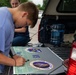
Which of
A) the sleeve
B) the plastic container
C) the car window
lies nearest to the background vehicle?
the car window

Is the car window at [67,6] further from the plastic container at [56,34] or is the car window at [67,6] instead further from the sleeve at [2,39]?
the sleeve at [2,39]

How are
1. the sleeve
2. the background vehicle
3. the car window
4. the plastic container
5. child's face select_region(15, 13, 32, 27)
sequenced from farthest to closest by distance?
1. the car window
2. the background vehicle
3. the plastic container
4. child's face select_region(15, 13, 32, 27)
5. the sleeve

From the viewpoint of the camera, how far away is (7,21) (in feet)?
8.52

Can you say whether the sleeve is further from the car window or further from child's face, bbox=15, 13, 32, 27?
the car window

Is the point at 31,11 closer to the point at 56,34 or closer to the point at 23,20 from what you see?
the point at 23,20

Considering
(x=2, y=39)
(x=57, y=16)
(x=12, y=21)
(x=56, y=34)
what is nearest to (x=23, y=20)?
(x=12, y=21)

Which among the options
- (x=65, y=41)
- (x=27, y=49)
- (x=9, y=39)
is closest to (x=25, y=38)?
(x=65, y=41)

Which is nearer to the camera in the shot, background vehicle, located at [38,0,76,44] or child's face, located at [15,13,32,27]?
child's face, located at [15,13,32,27]

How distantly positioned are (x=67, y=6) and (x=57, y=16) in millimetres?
281

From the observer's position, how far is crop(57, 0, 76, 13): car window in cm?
466

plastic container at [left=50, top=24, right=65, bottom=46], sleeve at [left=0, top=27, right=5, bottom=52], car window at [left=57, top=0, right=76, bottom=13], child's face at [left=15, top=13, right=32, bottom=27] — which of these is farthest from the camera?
car window at [left=57, top=0, right=76, bottom=13]

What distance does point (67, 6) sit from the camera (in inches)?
188

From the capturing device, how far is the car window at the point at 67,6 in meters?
4.66

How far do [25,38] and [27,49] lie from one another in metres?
1.18
